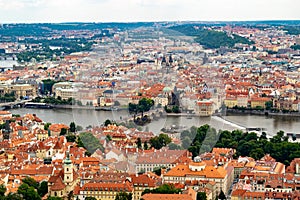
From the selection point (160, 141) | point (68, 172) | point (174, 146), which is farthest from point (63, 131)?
point (68, 172)

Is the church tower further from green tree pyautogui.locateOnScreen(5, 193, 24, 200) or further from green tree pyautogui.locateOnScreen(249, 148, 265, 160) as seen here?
green tree pyautogui.locateOnScreen(249, 148, 265, 160)

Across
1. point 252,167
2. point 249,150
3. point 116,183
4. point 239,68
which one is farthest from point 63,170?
point 239,68

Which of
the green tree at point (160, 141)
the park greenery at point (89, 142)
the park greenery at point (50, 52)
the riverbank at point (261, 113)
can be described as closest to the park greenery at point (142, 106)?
the green tree at point (160, 141)

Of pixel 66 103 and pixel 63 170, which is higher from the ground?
pixel 63 170

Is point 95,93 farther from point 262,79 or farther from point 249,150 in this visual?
point 262,79

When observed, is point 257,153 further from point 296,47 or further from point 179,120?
point 296,47

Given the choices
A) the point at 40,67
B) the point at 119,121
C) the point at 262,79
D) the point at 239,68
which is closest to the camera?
the point at 119,121

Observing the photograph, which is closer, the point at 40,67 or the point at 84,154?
the point at 84,154
